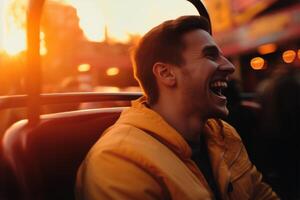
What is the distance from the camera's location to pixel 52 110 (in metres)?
3.60

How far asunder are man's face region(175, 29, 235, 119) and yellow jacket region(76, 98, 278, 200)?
0.21 meters

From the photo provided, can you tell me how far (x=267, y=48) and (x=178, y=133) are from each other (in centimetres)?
1373

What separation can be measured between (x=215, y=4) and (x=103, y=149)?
52.8 feet

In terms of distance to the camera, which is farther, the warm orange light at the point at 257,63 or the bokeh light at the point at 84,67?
the bokeh light at the point at 84,67

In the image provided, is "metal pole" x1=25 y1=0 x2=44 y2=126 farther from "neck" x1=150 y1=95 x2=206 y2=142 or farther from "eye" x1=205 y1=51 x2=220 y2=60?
"eye" x1=205 y1=51 x2=220 y2=60

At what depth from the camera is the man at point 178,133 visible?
162 centimetres

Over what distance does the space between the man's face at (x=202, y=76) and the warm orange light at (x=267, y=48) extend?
42.7 feet

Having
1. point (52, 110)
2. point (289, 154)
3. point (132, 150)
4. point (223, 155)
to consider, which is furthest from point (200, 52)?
point (289, 154)

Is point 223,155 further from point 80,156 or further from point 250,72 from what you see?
point 250,72

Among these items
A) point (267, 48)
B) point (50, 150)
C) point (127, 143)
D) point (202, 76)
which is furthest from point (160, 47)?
point (267, 48)

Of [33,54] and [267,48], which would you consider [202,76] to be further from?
[267,48]

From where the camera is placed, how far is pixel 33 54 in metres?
1.65

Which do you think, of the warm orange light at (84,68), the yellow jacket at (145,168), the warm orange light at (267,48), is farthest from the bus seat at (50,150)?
the warm orange light at (84,68)

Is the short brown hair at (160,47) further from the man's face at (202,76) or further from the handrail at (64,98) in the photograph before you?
the handrail at (64,98)
